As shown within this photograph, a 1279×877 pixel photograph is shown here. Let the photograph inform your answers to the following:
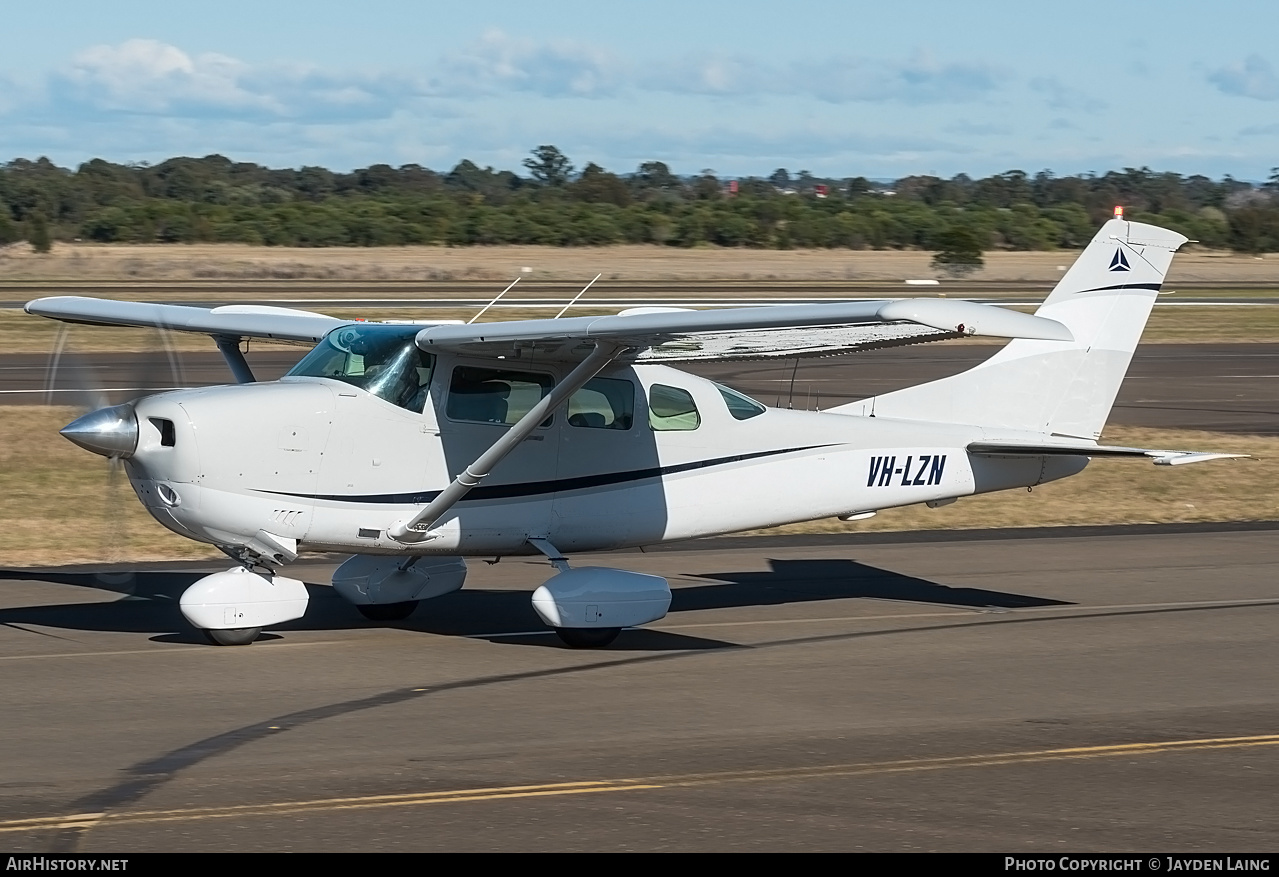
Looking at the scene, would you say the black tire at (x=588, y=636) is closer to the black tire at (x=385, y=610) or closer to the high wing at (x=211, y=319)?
the black tire at (x=385, y=610)

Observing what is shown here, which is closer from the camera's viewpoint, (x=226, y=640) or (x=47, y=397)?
(x=226, y=640)

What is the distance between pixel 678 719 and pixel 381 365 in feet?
11.0

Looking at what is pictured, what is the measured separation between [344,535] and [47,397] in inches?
648

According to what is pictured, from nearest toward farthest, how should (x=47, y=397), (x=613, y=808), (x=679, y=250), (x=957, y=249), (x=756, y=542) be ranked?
(x=613, y=808) < (x=756, y=542) < (x=47, y=397) < (x=957, y=249) < (x=679, y=250)

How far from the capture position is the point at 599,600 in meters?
10.7

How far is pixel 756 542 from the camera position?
16016mm

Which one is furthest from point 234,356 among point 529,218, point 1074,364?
point 529,218

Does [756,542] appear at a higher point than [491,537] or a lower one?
lower

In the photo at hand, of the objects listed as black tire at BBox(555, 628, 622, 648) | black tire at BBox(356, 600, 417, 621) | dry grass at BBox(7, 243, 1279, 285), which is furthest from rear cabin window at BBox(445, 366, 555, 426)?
dry grass at BBox(7, 243, 1279, 285)

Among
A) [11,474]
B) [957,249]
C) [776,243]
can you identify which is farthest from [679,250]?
[11,474]

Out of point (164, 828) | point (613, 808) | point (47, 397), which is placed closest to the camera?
point (164, 828)

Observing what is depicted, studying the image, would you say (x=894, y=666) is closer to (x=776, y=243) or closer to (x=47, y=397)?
(x=47, y=397)

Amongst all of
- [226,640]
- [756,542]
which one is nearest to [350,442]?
[226,640]

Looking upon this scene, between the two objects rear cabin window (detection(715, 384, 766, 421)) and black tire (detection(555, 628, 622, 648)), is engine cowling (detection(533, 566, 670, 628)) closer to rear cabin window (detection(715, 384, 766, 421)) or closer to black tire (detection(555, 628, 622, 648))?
black tire (detection(555, 628, 622, 648))
